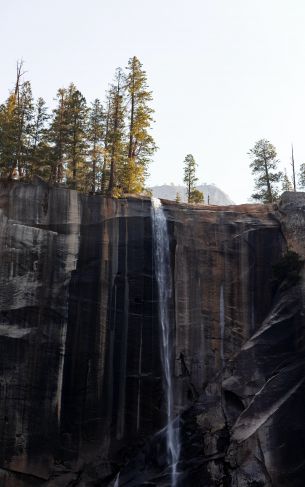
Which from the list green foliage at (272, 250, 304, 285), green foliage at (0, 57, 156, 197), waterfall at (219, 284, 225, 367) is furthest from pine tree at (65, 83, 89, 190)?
green foliage at (272, 250, 304, 285)

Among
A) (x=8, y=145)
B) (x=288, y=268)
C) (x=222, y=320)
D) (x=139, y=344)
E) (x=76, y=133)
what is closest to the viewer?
(x=139, y=344)

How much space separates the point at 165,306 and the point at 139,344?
2.62 metres

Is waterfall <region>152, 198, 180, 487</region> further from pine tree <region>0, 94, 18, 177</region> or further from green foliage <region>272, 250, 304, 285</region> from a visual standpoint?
pine tree <region>0, 94, 18, 177</region>

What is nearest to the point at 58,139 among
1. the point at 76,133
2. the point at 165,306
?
the point at 76,133

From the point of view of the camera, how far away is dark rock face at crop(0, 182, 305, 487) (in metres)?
27.0

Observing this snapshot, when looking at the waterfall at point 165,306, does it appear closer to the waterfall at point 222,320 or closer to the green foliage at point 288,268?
the waterfall at point 222,320

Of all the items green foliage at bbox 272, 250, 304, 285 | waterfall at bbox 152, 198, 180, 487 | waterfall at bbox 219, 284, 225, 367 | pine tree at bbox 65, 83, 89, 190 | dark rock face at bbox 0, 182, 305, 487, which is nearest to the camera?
dark rock face at bbox 0, 182, 305, 487

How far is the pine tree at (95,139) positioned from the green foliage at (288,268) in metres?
15.8

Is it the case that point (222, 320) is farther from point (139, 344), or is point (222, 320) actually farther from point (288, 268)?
point (139, 344)

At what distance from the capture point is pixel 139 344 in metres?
30.6

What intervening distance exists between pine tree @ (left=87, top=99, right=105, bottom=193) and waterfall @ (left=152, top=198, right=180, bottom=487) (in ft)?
32.0

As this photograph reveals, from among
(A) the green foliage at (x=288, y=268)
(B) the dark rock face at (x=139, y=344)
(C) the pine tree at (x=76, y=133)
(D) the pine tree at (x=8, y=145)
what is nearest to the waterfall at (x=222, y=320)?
(B) the dark rock face at (x=139, y=344)

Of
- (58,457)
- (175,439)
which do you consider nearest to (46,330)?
(58,457)

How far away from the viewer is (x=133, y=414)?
29.3m
